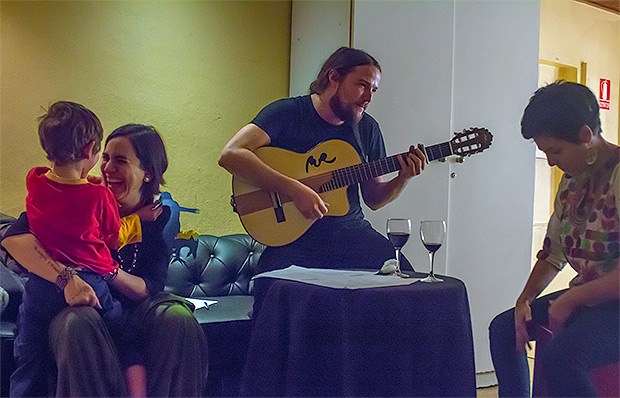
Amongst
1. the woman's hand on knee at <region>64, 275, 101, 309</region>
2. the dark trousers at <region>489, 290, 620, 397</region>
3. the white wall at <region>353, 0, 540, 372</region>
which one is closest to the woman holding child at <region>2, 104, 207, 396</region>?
the woman's hand on knee at <region>64, 275, 101, 309</region>

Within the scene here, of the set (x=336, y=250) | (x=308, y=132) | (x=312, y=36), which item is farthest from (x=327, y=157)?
(x=312, y=36)

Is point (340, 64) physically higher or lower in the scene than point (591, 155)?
higher

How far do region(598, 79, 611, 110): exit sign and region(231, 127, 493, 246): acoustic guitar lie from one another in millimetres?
412

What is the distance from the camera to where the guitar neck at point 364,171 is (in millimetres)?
1491

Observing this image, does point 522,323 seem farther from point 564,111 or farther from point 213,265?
point 213,265

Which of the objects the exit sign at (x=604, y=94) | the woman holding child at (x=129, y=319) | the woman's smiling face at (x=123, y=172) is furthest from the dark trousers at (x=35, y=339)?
the exit sign at (x=604, y=94)

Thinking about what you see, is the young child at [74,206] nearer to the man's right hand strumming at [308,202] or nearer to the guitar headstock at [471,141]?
the man's right hand strumming at [308,202]

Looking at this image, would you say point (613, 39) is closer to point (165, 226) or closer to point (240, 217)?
point (240, 217)

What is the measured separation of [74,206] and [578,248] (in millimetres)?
1081

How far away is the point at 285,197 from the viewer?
146 cm

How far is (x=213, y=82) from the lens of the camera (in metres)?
1.52

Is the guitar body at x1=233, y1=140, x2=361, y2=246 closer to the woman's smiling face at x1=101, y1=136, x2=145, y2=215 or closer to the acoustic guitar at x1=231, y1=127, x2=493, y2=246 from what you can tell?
the acoustic guitar at x1=231, y1=127, x2=493, y2=246

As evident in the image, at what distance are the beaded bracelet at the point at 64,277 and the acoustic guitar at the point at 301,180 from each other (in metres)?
0.40

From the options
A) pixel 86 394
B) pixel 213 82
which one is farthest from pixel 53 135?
pixel 86 394
